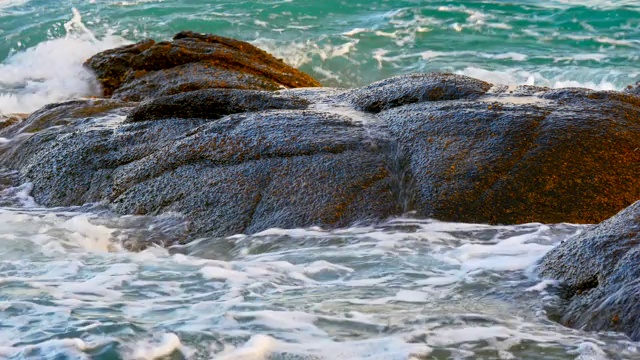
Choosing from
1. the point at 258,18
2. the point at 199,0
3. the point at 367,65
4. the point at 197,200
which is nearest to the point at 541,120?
the point at 197,200

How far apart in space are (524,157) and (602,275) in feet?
5.82

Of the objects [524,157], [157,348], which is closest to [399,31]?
[524,157]

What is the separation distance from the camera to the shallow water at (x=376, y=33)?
1612cm

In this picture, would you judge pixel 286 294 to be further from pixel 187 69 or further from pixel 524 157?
pixel 187 69

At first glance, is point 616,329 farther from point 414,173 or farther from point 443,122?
point 443,122

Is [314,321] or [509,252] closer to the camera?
[314,321]

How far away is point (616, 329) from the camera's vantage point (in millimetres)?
3535

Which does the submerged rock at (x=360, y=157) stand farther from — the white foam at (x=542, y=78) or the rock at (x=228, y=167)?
the white foam at (x=542, y=78)

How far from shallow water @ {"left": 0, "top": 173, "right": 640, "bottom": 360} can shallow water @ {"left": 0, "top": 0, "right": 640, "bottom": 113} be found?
342 inches

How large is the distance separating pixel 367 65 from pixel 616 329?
13844 mm

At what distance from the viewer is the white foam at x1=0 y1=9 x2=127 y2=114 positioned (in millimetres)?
10797

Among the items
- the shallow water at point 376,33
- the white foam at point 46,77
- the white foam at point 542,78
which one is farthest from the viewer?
the shallow water at point 376,33

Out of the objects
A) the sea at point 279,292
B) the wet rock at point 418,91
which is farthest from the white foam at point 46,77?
the wet rock at point 418,91

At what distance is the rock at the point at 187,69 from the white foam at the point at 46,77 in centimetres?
42
